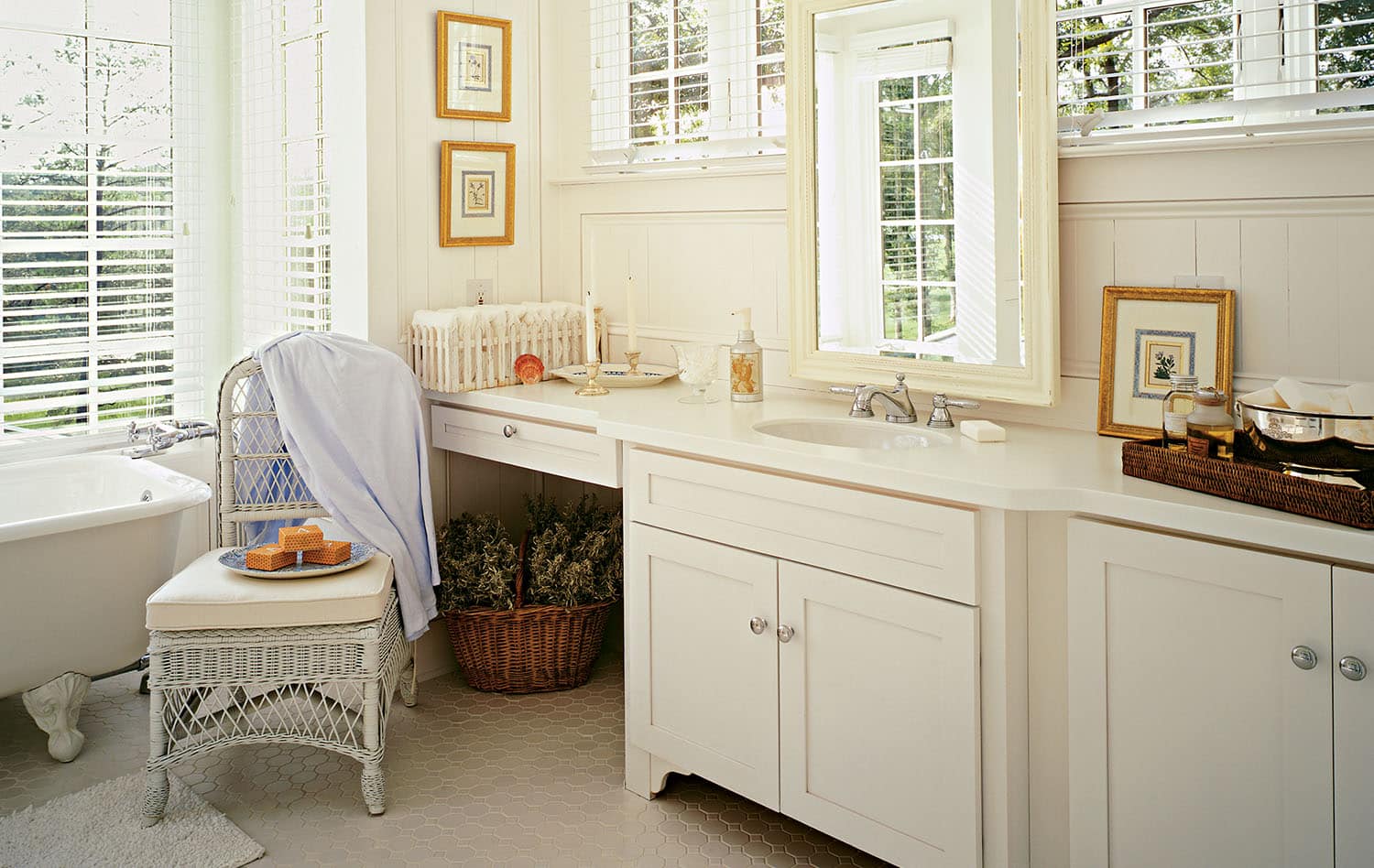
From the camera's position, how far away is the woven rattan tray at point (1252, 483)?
63.3 inches

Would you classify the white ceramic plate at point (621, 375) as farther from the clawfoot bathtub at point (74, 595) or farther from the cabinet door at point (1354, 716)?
the cabinet door at point (1354, 716)

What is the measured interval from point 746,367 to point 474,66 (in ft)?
4.06

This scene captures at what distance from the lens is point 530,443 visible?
2.96 metres

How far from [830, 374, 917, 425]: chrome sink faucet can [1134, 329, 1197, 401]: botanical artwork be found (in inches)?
18.4

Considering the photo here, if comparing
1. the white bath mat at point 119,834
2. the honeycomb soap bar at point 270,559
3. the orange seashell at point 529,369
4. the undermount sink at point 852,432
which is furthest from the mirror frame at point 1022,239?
Result: the white bath mat at point 119,834

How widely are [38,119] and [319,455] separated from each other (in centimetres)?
153

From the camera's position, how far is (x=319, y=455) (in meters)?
2.90

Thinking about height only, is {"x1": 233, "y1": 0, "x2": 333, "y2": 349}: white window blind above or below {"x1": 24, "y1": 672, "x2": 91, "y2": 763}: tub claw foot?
above

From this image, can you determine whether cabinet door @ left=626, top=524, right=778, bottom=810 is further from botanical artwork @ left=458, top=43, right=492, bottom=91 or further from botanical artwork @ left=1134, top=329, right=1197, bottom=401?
botanical artwork @ left=458, top=43, right=492, bottom=91

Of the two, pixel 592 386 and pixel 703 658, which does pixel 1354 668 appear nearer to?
pixel 703 658

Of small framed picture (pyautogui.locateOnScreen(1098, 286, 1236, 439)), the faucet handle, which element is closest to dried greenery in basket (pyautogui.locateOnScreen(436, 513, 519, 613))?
the faucet handle

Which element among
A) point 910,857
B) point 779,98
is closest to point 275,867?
point 910,857

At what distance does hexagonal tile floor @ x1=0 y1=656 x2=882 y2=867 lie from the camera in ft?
8.00

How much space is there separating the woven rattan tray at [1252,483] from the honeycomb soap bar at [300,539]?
1778mm
